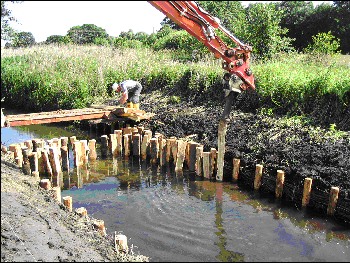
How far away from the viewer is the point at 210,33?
797 cm

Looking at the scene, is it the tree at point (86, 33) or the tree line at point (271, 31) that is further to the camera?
the tree at point (86, 33)

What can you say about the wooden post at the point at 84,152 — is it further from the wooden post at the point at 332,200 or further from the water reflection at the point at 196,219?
the wooden post at the point at 332,200

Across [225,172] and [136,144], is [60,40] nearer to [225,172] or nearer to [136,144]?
[136,144]

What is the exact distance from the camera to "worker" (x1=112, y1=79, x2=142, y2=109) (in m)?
11.6

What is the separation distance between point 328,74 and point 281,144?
2.82 m

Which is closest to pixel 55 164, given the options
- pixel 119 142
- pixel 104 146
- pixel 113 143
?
pixel 104 146

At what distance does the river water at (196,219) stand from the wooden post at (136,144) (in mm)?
899

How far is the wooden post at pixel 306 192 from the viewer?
7457mm

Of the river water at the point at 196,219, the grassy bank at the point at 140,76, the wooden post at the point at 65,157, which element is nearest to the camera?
the river water at the point at 196,219

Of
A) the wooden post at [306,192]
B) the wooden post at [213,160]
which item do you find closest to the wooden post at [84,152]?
the wooden post at [213,160]

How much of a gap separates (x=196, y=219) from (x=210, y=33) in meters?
3.68

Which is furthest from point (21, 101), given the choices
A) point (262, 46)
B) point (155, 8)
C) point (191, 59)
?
point (155, 8)

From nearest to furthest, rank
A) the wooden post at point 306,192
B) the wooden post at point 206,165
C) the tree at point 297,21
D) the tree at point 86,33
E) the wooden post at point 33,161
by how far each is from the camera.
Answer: the wooden post at point 306,192, the wooden post at point 33,161, the wooden post at point 206,165, the tree at point 297,21, the tree at point 86,33

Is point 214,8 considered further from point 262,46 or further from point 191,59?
point 262,46
